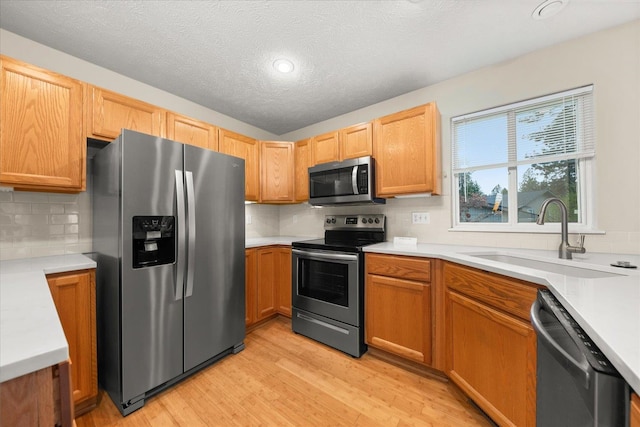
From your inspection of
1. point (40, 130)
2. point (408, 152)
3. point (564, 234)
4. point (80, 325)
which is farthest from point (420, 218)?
point (40, 130)

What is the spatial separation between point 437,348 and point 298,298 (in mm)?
1277

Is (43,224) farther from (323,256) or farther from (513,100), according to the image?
(513,100)

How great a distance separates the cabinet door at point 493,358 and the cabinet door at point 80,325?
2.30m

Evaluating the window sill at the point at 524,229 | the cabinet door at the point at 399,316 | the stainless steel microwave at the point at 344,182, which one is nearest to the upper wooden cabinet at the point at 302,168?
the stainless steel microwave at the point at 344,182

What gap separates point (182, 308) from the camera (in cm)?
175

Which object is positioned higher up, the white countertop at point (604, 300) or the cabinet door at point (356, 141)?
the cabinet door at point (356, 141)

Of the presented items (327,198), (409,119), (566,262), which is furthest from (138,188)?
(566,262)

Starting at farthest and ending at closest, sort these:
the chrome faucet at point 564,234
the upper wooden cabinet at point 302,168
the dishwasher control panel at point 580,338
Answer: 1. the upper wooden cabinet at point 302,168
2. the chrome faucet at point 564,234
3. the dishwasher control panel at point 580,338

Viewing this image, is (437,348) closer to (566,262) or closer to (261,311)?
(566,262)

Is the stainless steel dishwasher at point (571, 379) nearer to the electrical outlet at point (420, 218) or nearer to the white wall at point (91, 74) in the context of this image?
the electrical outlet at point (420, 218)

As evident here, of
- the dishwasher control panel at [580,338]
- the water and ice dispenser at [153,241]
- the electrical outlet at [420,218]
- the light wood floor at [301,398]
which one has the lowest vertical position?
the light wood floor at [301,398]

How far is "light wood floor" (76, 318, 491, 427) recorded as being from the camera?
1.45 meters

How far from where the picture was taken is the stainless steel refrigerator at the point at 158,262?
1504 mm

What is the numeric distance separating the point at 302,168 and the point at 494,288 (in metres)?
2.25
